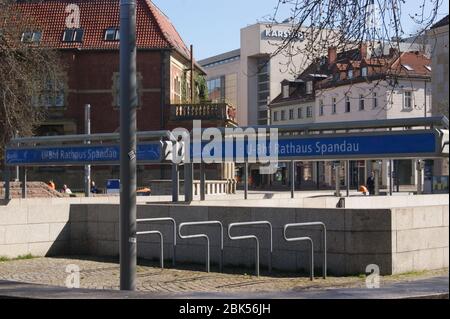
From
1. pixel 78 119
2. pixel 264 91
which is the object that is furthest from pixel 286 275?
pixel 264 91

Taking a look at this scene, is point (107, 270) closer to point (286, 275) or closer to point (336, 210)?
point (286, 275)

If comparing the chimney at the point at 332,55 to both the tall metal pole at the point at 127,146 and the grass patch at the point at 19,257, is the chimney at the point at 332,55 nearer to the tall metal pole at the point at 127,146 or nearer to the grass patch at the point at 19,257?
the tall metal pole at the point at 127,146

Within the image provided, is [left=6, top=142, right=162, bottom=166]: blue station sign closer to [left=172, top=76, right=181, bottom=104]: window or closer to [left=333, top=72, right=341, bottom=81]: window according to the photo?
[left=333, top=72, right=341, bottom=81]: window

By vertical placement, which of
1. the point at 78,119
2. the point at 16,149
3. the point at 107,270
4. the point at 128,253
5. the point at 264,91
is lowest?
the point at 107,270

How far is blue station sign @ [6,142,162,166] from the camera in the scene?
52.5 ft

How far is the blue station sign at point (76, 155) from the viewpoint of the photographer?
630 inches

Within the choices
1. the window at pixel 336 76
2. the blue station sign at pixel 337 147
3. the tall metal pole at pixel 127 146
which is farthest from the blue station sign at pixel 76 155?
the tall metal pole at pixel 127 146

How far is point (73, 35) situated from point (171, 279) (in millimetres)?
49155

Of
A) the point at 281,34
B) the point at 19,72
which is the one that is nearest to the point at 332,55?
the point at 281,34

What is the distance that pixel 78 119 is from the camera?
188ft

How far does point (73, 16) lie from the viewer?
58.2m

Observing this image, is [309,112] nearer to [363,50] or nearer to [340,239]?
[363,50]
